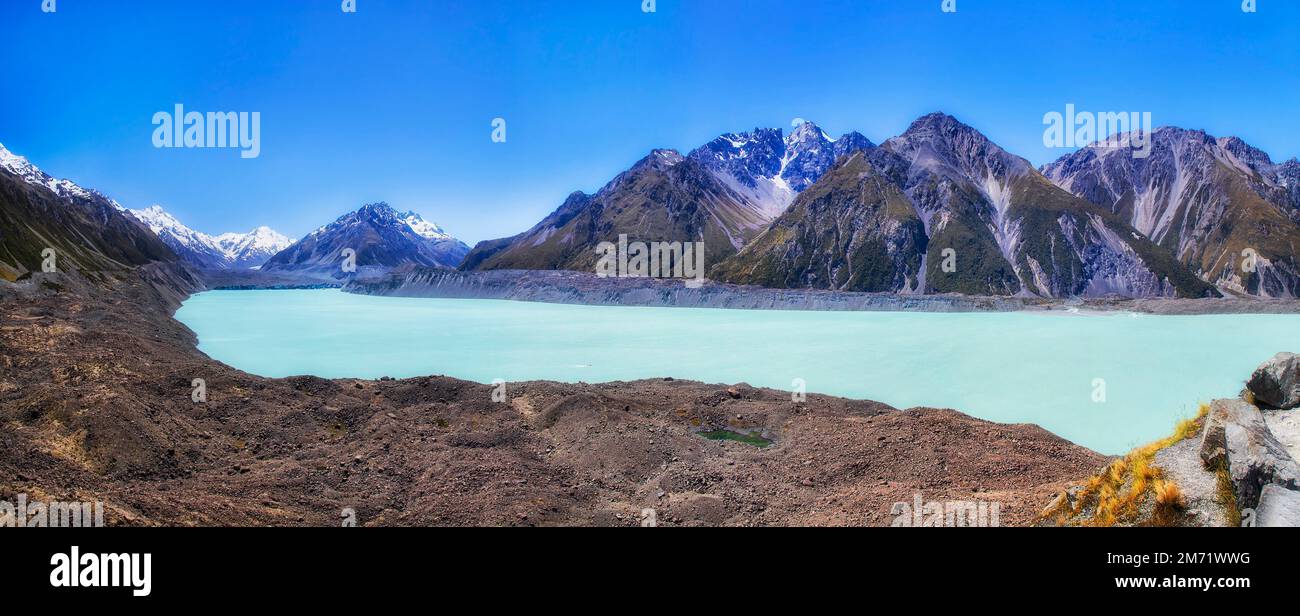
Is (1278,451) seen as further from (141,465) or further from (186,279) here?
(186,279)

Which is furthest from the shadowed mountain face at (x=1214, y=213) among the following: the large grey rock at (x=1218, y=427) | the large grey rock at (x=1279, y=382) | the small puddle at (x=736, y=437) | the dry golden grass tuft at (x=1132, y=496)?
the dry golden grass tuft at (x=1132, y=496)

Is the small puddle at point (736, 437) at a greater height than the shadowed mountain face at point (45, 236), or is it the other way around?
the shadowed mountain face at point (45, 236)

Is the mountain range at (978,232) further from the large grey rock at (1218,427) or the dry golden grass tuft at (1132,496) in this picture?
the large grey rock at (1218,427)

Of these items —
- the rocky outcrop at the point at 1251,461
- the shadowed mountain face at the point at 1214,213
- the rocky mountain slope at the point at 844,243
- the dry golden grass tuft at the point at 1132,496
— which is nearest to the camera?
the rocky outcrop at the point at 1251,461

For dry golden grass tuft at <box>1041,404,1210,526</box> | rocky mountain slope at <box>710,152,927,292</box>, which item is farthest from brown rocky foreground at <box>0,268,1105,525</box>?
rocky mountain slope at <box>710,152,927,292</box>
